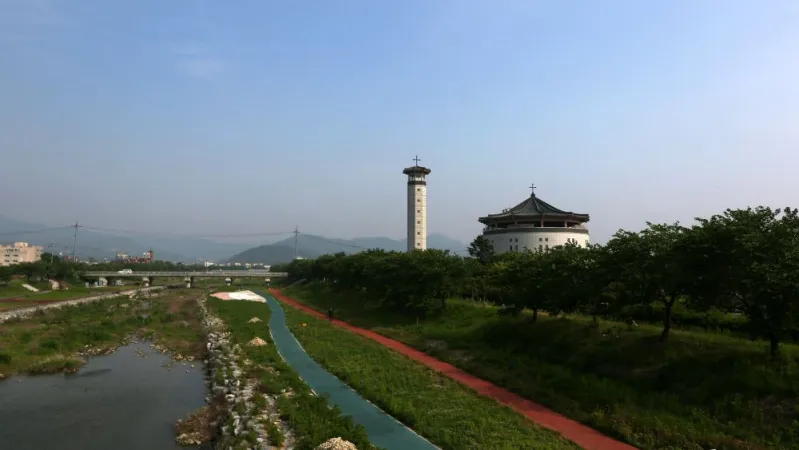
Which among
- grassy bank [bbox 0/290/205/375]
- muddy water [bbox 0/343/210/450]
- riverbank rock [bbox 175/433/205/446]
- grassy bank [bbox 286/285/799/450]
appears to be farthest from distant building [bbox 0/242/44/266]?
grassy bank [bbox 286/285/799/450]

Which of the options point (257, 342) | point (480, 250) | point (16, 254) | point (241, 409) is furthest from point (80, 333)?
point (16, 254)

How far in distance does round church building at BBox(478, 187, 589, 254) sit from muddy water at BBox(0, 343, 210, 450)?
48980 mm

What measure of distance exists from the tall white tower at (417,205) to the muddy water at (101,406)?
2230 inches

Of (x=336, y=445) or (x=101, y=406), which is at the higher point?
(x=336, y=445)

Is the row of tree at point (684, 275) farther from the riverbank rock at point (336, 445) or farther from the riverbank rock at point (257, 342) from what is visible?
the riverbank rock at point (257, 342)

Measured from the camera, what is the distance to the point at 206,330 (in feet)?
120

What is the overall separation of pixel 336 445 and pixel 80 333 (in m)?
30.2

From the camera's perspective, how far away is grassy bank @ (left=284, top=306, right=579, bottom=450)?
12.1 metres

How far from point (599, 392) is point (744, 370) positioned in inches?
163

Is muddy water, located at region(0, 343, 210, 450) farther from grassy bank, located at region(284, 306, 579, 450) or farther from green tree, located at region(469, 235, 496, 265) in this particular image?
green tree, located at region(469, 235, 496, 265)

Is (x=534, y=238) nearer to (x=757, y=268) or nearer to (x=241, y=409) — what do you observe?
(x=757, y=268)

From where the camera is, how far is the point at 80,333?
109 ft

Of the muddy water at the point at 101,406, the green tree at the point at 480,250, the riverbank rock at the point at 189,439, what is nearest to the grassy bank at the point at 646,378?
the riverbank rock at the point at 189,439

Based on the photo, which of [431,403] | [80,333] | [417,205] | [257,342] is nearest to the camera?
[431,403]
